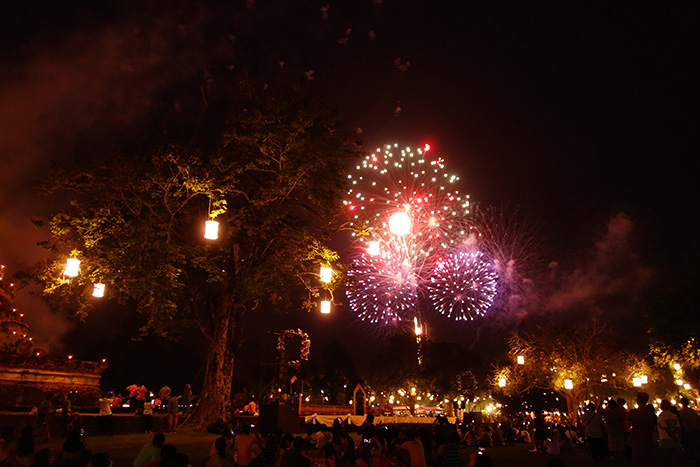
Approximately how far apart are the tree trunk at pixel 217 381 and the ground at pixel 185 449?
3.16 ft

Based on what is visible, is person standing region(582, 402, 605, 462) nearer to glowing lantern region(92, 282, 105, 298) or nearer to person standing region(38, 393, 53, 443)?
person standing region(38, 393, 53, 443)

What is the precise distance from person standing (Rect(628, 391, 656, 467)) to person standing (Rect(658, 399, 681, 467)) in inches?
11.9

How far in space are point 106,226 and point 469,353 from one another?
177ft

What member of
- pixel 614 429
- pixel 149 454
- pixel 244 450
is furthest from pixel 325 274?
pixel 149 454

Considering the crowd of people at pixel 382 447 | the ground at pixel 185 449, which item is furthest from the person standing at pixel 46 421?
the ground at pixel 185 449

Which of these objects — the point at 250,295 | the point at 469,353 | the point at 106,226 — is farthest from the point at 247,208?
the point at 469,353

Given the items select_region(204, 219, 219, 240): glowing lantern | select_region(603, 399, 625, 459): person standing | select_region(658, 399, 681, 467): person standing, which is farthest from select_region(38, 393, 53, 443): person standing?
select_region(658, 399, 681, 467): person standing

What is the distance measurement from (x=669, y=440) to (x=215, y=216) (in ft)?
44.9

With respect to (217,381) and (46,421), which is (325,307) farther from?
(46,421)

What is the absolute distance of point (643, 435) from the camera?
8.73 metres

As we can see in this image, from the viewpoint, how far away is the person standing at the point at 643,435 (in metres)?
8.68

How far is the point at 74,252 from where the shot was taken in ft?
51.6

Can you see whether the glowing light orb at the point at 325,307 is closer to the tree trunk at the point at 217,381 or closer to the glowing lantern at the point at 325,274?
the glowing lantern at the point at 325,274

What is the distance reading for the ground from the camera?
11.4 m
